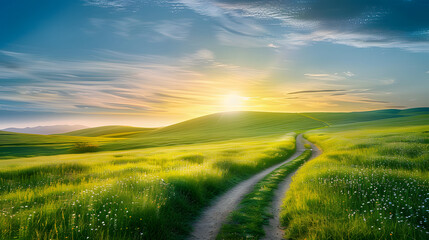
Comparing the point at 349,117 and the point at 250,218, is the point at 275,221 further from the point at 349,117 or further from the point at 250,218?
the point at 349,117

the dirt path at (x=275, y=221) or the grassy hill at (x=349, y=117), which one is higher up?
the grassy hill at (x=349, y=117)

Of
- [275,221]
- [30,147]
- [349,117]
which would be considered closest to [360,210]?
[275,221]

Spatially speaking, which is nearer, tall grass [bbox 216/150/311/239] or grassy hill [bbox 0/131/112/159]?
tall grass [bbox 216/150/311/239]

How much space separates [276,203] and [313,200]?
96.6 inches

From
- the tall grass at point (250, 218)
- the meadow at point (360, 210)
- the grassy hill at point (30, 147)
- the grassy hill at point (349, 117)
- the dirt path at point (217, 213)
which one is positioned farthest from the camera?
the grassy hill at point (349, 117)

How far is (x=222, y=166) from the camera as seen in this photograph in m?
17.9

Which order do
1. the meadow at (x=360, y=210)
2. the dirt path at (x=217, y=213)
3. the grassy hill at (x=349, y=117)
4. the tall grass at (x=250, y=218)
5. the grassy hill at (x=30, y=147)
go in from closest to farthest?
the meadow at (x=360, y=210) < the tall grass at (x=250, y=218) < the dirt path at (x=217, y=213) < the grassy hill at (x=30, y=147) < the grassy hill at (x=349, y=117)

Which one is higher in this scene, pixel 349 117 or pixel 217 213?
pixel 349 117

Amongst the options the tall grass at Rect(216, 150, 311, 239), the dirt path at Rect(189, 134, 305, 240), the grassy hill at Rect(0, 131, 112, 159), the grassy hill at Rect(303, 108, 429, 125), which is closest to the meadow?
the tall grass at Rect(216, 150, 311, 239)

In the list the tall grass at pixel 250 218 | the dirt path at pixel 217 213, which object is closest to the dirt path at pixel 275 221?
the tall grass at pixel 250 218

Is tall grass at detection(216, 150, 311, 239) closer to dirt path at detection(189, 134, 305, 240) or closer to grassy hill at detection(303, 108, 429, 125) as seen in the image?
dirt path at detection(189, 134, 305, 240)

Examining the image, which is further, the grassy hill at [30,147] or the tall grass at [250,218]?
the grassy hill at [30,147]

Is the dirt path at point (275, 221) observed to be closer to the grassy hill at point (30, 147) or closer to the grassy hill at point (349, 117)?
the grassy hill at point (30, 147)

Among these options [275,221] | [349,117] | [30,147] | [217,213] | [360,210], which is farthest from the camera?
[349,117]
